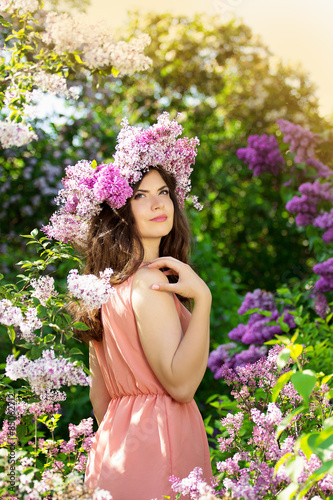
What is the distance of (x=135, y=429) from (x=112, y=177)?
0.82m

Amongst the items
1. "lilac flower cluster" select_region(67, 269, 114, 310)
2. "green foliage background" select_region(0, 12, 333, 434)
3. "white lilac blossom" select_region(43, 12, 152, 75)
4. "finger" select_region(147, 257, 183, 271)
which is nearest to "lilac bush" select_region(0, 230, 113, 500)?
"lilac flower cluster" select_region(67, 269, 114, 310)

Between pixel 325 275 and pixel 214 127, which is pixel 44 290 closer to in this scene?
pixel 325 275

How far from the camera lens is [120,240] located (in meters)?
1.92

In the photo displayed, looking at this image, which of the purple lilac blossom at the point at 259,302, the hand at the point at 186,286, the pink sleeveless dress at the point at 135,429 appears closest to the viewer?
the pink sleeveless dress at the point at 135,429

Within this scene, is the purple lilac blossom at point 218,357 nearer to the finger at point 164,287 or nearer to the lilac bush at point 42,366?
the lilac bush at point 42,366

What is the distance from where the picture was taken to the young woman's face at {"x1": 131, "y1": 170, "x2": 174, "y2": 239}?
194 cm

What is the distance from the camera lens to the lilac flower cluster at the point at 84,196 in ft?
6.08

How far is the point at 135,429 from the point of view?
1673 mm

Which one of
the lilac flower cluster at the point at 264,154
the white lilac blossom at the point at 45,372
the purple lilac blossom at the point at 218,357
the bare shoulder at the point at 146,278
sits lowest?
the purple lilac blossom at the point at 218,357

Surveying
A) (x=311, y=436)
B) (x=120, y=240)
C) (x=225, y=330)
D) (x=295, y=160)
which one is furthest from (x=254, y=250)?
(x=311, y=436)

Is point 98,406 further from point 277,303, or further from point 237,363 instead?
point 277,303

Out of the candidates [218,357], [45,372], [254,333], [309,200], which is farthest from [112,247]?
[309,200]

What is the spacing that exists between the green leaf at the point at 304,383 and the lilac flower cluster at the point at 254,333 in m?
1.92

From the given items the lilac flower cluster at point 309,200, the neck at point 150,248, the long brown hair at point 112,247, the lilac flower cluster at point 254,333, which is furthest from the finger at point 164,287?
the lilac flower cluster at point 309,200
